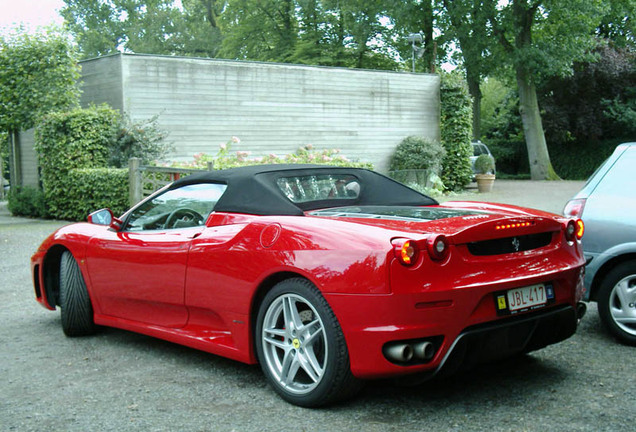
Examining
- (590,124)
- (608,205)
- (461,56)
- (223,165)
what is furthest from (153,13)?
(608,205)

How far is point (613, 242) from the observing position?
5430mm

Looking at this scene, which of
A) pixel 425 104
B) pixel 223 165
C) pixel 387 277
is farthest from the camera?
pixel 425 104

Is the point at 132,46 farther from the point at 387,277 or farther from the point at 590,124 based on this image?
the point at 387,277

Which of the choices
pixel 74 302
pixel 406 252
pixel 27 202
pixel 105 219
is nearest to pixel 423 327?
pixel 406 252

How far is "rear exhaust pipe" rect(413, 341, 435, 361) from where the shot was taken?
3.66 metres

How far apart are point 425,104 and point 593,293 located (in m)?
20.6

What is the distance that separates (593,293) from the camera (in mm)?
5559

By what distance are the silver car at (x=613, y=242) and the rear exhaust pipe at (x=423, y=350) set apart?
2279 mm

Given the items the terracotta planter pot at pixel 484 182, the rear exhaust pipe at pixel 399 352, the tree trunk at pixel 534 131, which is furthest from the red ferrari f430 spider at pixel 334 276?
the tree trunk at pixel 534 131

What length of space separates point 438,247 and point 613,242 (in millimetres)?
2294

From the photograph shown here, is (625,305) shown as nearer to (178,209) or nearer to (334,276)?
(334,276)

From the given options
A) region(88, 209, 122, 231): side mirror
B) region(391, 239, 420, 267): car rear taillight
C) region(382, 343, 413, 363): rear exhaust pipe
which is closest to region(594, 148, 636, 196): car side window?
region(391, 239, 420, 267): car rear taillight

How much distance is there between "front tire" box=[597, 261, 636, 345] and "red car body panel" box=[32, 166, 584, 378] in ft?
3.49

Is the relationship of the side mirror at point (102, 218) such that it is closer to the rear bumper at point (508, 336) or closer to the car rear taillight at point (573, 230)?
the rear bumper at point (508, 336)
